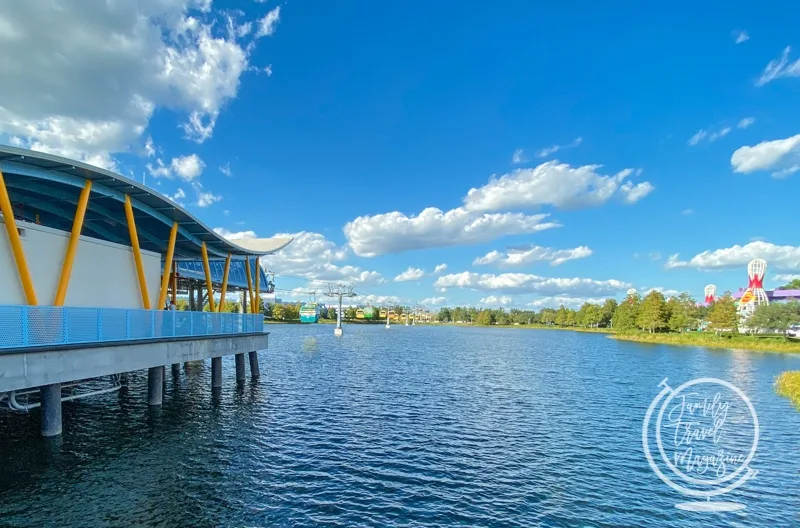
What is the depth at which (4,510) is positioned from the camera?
11.4m

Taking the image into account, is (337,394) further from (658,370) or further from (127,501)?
(658,370)

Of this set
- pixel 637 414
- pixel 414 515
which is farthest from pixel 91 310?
pixel 637 414

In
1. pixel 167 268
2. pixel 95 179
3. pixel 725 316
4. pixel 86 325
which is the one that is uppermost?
pixel 95 179

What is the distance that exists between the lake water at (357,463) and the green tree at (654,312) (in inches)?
3670

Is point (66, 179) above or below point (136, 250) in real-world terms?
above

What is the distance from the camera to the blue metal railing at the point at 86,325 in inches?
544

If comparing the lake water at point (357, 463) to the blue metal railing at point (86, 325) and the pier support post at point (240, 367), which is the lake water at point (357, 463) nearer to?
the pier support post at point (240, 367)

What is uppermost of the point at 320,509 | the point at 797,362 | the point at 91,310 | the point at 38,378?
the point at 91,310

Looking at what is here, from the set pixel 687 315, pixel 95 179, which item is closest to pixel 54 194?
pixel 95 179

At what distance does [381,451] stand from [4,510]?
39.5ft

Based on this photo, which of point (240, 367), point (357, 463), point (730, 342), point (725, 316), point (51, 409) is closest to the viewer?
point (51, 409)

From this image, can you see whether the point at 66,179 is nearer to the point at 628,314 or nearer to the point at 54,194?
the point at 54,194

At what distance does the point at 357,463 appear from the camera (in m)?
16.8

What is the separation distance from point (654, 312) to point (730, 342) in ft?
89.6
